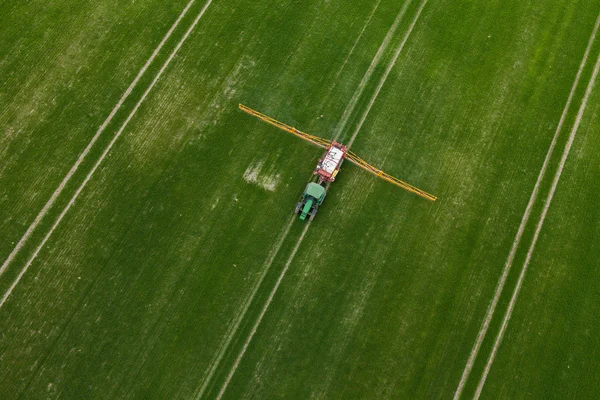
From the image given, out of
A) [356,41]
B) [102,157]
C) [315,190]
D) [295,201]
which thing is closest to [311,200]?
[315,190]

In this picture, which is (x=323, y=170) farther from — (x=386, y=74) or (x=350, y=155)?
(x=386, y=74)

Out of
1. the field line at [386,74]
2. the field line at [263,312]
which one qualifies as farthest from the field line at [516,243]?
the field line at [263,312]

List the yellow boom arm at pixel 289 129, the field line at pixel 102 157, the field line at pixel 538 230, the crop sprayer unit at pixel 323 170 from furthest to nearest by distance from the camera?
the yellow boom arm at pixel 289 129 → the crop sprayer unit at pixel 323 170 → the field line at pixel 538 230 → the field line at pixel 102 157

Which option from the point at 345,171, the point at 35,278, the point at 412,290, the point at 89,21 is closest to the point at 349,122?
the point at 345,171

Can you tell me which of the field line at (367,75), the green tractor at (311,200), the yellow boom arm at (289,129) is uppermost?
the field line at (367,75)

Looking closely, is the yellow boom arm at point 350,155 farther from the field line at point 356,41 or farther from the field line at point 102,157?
the field line at point 102,157

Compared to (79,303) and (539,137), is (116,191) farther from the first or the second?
(539,137)

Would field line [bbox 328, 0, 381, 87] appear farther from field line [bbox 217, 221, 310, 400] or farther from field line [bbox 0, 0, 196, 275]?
field line [bbox 0, 0, 196, 275]
